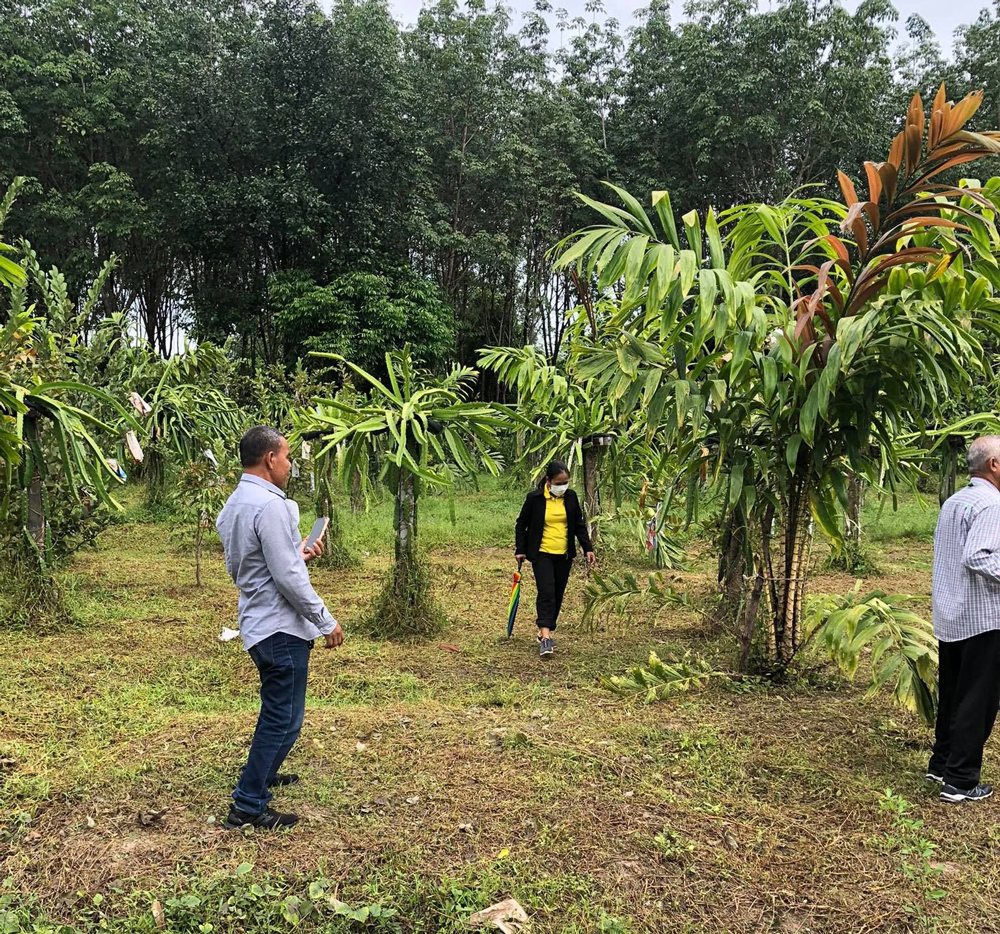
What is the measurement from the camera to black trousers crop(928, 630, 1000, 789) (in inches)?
125

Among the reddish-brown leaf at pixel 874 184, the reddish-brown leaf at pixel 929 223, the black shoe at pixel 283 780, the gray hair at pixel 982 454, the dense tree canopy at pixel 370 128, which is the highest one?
the dense tree canopy at pixel 370 128

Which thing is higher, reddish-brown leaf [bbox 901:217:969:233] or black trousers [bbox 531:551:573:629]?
reddish-brown leaf [bbox 901:217:969:233]

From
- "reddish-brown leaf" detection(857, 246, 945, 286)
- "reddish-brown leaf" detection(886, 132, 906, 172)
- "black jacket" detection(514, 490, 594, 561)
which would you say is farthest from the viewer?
"black jacket" detection(514, 490, 594, 561)

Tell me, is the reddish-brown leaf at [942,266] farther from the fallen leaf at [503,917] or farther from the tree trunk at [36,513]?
the tree trunk at [36,513]

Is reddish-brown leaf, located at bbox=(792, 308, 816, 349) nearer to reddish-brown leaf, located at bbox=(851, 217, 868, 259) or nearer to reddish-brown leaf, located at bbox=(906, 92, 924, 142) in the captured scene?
reddish-brown leaf, located at bbox=(851, 217, 868, 259)

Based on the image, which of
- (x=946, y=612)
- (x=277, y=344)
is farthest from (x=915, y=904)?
(x=277, y=344)

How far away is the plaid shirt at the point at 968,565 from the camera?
3.13m

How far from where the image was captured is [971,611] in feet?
10.5

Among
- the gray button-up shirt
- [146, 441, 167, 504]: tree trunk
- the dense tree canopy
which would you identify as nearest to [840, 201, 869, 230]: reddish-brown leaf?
the gray button-up shirt

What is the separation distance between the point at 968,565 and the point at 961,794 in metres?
0.96

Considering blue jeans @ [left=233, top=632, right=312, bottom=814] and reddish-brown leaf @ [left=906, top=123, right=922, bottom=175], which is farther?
reddish-brown leaf @ [left=906, top=123, right=922, bottom=175]

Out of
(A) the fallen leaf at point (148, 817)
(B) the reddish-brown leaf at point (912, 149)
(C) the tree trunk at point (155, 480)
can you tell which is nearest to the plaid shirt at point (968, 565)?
(B) the reddish-brown leaf at point (912, 149)

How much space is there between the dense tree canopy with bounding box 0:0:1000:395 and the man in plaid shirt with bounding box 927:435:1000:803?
15.1 metres

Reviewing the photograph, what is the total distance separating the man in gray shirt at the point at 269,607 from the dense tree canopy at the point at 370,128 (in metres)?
14.5
